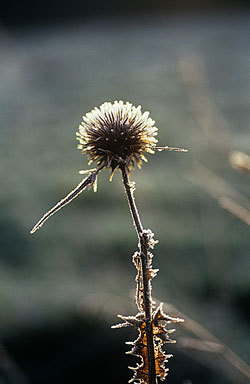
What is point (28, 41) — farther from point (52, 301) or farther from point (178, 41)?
point (52, 301)

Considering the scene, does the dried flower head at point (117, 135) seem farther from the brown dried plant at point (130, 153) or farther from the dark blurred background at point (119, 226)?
the dark blurred background at point (119, 226)

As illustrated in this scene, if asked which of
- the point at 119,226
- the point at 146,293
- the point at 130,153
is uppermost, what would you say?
the point at 119,226

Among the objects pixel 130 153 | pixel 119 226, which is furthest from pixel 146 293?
pixel 119 226

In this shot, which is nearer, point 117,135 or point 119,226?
point 117,135

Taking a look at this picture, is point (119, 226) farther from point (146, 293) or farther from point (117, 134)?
point (146, 293)

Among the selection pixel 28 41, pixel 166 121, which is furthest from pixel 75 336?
pixel 28 41

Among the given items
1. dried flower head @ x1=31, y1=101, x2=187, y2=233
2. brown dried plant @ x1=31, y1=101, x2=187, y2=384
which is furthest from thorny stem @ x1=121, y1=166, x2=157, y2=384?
dried flower head @ x1=31, y1=101, x2=187, y2=233
